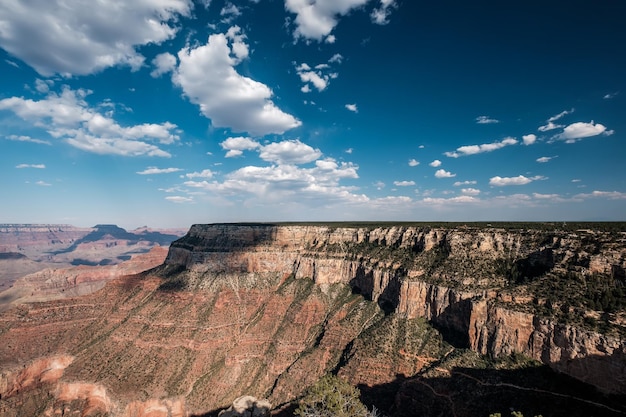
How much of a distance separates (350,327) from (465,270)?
3089cm

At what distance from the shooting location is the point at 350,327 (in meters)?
79.9

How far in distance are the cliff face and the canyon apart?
0.96ft

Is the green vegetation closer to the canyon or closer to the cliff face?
the canyon

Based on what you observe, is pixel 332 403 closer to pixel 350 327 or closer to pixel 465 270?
pixel 350 327

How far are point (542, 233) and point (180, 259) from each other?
12194 centimetres

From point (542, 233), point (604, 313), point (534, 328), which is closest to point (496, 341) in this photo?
point (534, 328)

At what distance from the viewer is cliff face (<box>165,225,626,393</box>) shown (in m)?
47.0

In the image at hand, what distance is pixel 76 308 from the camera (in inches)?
4026

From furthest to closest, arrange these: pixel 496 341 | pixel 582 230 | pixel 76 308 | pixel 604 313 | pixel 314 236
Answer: pixel 314 236 < pixel 76 308 < pixel 582 230 < pixel 496 341 < pixel 604 313

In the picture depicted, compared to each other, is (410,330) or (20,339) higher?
(410,330)

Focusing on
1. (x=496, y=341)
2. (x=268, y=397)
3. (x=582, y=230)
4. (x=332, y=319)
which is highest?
(x=582, y=230)

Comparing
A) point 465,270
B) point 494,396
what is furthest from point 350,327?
point 494,396

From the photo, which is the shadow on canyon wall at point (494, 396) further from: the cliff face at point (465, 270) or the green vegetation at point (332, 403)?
the green vegetation at point (332, 403)

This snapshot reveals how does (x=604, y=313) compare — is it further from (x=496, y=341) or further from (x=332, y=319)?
(x=332, y=319)
